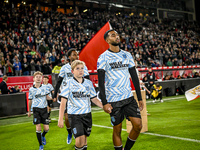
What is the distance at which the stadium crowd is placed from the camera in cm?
1661

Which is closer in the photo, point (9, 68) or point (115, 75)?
point (115, 75)

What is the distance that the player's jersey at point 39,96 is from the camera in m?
6.15

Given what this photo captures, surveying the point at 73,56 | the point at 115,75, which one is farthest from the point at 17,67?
the point at 115,75

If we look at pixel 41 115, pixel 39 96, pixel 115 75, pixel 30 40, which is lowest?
pixel 41 115

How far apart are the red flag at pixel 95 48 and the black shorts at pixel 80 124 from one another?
7520mm

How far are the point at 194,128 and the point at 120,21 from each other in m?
26.7

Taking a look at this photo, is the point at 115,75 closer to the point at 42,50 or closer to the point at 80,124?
the point at 80,124

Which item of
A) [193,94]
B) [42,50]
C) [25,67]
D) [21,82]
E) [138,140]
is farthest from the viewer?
[42,50]

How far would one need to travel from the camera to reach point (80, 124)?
3863 mm

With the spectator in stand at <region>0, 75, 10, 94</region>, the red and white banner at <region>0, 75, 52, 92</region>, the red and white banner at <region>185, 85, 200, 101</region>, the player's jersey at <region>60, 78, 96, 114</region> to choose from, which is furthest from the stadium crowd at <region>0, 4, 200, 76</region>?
the player's jersey at <region>60, 78, 96, 114</region>

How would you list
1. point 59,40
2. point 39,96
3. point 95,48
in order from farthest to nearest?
point 59,40
point 95,48
point 39,96

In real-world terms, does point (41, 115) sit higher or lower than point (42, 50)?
lower

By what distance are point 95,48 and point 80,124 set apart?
8108 mm

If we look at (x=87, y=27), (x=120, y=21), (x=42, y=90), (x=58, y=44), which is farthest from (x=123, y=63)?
(x=120, y=21)
